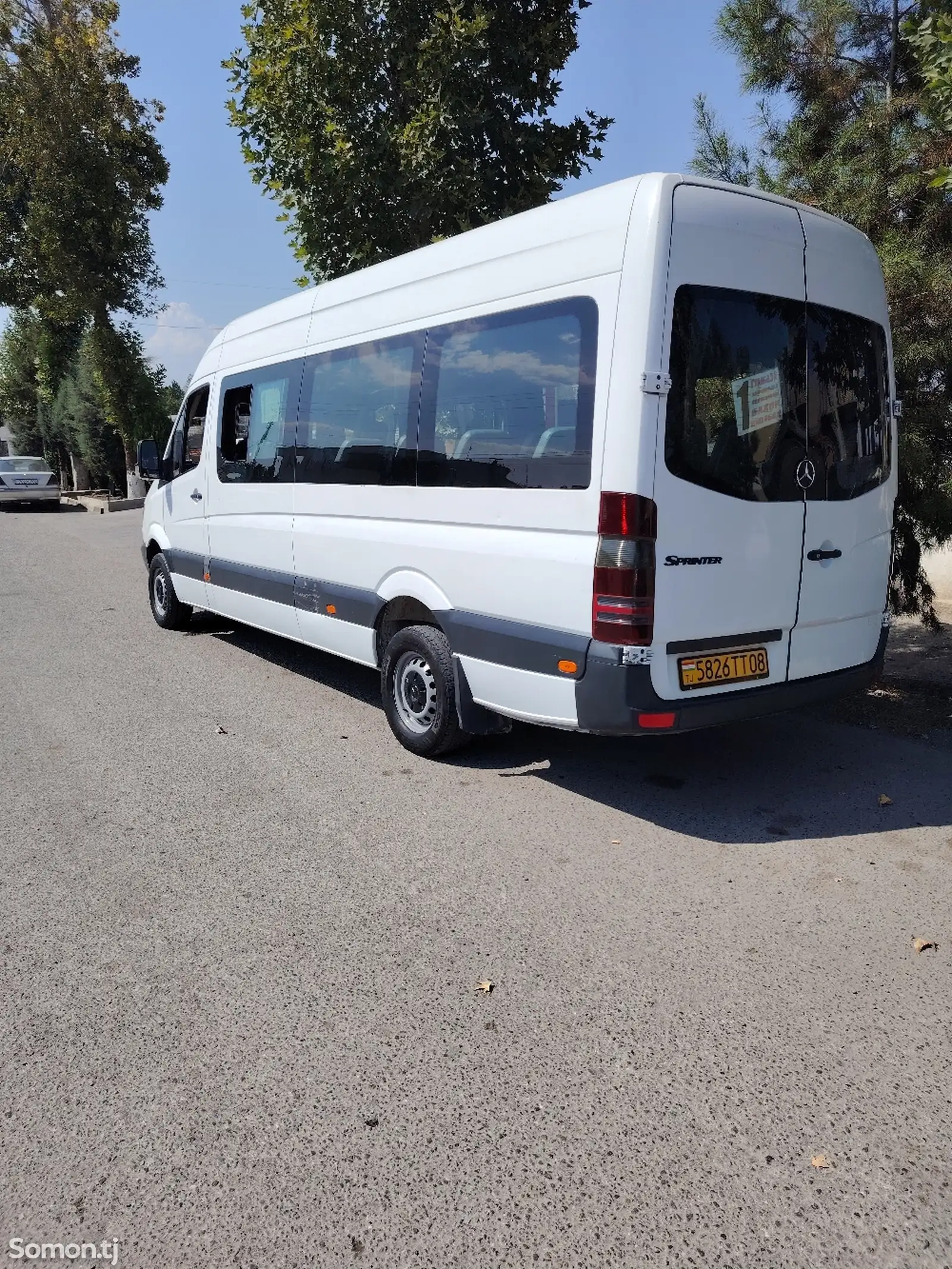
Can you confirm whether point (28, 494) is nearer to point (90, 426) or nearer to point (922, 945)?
point (90, 426)

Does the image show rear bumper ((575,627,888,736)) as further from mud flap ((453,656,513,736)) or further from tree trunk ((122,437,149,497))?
tree trunk ((122,437,149,497))

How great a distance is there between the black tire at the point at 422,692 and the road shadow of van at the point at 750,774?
0.50 feet

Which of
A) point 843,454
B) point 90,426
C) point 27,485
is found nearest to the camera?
point 843,454

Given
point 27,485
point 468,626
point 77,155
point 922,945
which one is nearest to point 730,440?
point 468,626

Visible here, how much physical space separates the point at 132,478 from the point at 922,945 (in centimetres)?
2536

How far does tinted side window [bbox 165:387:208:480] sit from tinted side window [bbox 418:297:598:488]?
10.9 ft

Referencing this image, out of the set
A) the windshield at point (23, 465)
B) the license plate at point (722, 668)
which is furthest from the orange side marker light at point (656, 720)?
the windshield at point (23, 465)

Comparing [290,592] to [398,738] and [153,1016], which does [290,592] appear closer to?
[398,738]

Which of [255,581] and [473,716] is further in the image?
[255,581]

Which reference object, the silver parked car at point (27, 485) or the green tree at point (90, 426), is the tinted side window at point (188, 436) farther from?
the green tree at point (90, 426)

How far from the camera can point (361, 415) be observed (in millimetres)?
5500

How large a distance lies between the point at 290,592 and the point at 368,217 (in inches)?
151

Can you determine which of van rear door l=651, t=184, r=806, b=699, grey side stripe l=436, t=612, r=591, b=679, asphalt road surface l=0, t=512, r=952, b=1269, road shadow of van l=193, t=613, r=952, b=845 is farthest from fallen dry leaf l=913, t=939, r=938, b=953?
grey side stripe l=436, t=612, r=591, b=679

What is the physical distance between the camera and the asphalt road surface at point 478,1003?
2.13m
